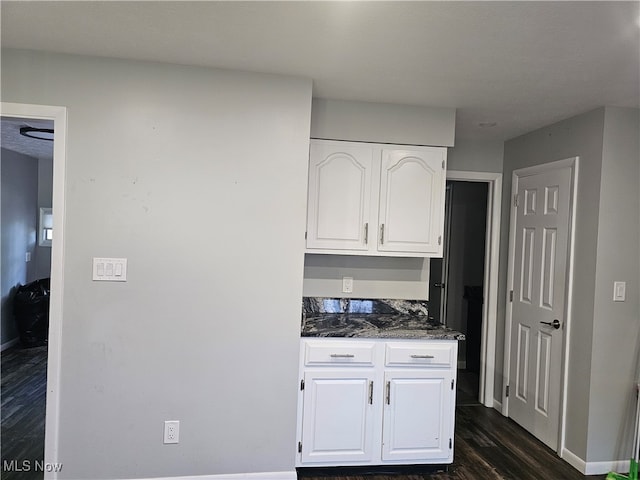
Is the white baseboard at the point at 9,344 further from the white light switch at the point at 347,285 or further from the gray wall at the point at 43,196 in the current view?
the white light switch at the point at 347,285

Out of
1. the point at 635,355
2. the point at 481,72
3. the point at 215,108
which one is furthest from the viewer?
the point at 635,355

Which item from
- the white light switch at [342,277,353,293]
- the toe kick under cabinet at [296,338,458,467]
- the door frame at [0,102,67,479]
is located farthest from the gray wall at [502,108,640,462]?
the door frame at [0,102,67,479]

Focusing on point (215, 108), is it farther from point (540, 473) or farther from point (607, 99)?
point (540, 473)

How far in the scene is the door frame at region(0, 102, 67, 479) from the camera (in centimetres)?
228

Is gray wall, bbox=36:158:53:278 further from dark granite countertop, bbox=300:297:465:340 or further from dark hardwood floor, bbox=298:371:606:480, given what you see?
dark hardwood floor, bbox=298:371:606:480

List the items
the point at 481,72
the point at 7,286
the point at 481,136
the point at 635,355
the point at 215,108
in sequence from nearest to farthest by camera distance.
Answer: the point at 481,72
the point at 215,108
the point at 635,355
the point at 481,136
the point at 7,286

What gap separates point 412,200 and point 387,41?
3.92ft

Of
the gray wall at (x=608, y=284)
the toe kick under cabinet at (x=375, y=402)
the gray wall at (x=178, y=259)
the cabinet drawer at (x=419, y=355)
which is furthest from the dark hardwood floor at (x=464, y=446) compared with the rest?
the cabinet drawer at (x=419, y=355)

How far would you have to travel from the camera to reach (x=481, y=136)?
366 centimetres

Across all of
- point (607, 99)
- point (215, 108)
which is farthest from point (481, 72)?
point (215, 108)

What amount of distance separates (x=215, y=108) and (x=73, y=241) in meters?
1.04

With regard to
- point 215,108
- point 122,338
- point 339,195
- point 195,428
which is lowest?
point 195,428

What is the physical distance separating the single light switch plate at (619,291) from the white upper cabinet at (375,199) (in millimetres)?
1100

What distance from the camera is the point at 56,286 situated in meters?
2.29
